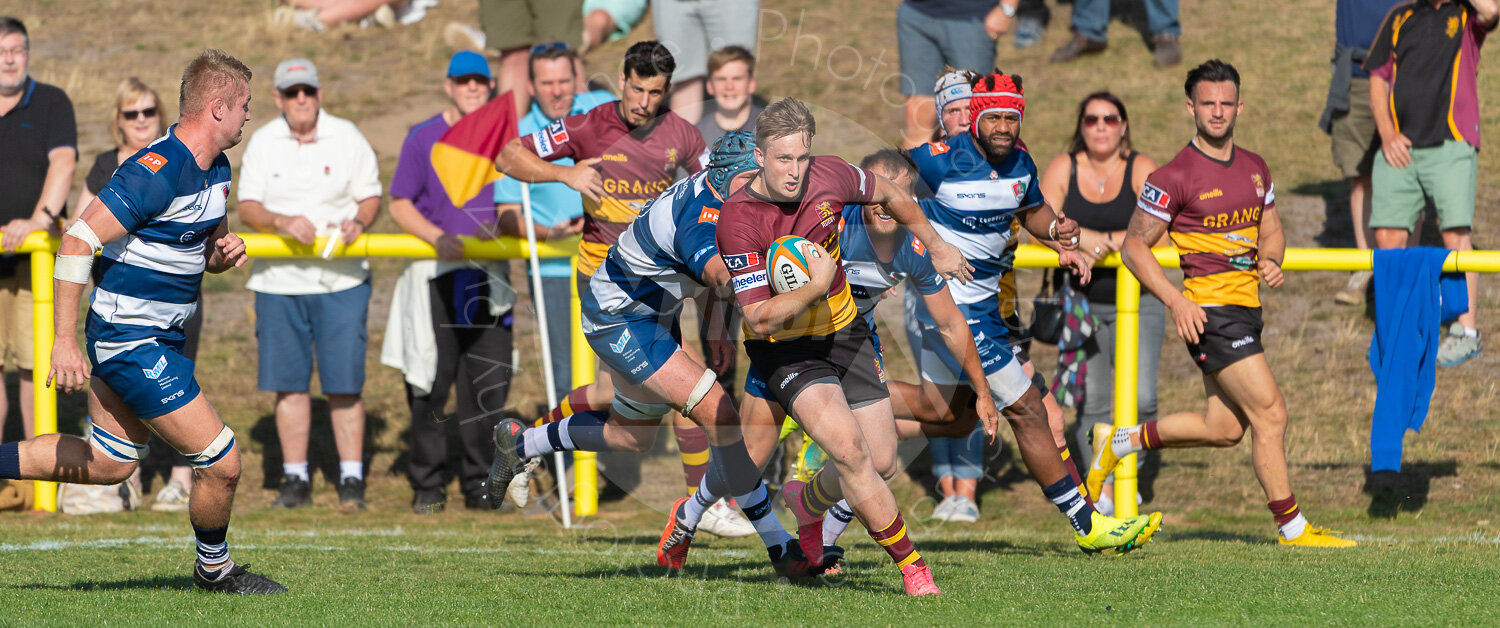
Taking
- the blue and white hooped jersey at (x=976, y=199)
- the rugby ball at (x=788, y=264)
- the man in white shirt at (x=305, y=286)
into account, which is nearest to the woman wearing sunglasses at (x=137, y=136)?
the man in white shirt at (x=305, y=286)

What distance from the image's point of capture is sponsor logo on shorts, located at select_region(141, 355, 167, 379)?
18.8ft

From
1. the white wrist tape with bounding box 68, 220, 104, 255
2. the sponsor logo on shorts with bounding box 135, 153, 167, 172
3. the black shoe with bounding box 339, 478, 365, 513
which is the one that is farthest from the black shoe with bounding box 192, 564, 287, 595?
the black shoe with bounding box 339, 478, 365, 513

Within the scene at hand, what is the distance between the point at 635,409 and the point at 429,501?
2.53 m

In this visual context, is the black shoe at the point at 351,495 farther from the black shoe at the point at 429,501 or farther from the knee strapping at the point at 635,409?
the knee strapping at the point at 635,409

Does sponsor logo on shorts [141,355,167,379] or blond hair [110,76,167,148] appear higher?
blond hair [110,76,167,148]

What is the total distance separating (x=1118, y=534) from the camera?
7.03 m

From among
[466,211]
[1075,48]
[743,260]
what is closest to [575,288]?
[466,211]

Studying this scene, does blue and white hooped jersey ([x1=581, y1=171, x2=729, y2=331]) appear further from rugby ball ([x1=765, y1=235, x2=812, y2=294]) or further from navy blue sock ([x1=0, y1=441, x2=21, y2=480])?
navy blue sock ([x1=0, y1=441, x2=21, y2=480])

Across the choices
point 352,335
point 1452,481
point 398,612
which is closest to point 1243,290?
point 1452,481

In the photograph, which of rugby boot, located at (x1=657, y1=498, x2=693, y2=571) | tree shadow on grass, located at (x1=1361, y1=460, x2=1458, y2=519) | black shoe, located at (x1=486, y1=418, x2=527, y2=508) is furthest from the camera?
tree shadow on grass, located at (x1=1361, y1=460, x2=1458, y2=519)

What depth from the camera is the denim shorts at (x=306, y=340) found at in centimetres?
897

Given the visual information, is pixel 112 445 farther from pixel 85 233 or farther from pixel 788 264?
pixel 788 264

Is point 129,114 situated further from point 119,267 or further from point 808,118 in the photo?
point 808,118

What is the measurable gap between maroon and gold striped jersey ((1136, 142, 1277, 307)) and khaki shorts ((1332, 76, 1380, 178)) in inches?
128
